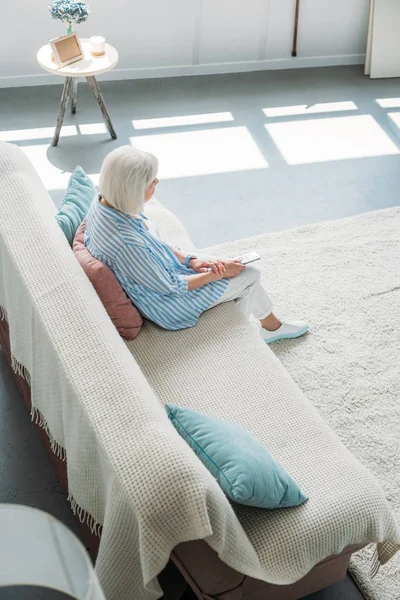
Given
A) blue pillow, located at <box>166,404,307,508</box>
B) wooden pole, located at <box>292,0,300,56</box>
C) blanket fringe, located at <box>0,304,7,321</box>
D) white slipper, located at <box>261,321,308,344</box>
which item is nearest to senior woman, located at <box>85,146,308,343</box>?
white slipper, located at <box>261,321,308,344</box>

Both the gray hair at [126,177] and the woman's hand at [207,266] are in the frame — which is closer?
the gray hair at [126,177]

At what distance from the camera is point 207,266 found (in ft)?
9.28

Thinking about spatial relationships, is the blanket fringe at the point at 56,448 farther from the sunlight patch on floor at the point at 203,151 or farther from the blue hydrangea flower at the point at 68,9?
the blue hydrangea flower at the point at 68,9

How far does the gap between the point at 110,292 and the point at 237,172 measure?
2017 mm

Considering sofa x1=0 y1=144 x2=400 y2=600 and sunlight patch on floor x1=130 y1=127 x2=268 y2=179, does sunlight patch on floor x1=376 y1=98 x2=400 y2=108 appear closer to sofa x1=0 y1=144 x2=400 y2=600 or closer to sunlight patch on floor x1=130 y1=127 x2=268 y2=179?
sunlight patch on floor x1=130 y1=127 x2=268 y2=179

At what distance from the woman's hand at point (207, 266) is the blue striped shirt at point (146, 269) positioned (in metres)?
0.05

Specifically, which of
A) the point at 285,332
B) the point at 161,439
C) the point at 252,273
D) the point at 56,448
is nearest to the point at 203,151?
the point at 285,332

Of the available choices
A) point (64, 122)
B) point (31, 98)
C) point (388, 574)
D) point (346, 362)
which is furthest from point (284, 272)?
point (31, 98)

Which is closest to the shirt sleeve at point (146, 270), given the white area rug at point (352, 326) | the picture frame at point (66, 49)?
the white area rug at point (352, 326)

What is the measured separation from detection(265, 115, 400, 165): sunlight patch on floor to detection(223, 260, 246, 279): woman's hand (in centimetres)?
178

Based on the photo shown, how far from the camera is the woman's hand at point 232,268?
282cm

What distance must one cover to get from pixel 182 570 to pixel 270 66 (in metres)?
4.24

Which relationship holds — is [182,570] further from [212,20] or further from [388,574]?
[212,20]

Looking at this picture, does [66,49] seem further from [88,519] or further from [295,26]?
[88,519]
